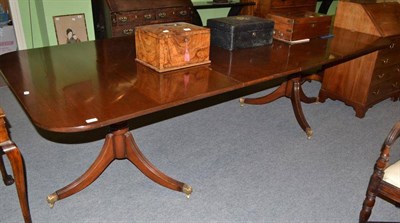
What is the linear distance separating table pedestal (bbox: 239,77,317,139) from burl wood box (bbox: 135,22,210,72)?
114cm

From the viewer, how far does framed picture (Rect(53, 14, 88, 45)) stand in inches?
140

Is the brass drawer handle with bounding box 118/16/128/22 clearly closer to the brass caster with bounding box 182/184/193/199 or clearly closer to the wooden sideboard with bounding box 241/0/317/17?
the wooden sideboard with bounding box 241/0/317/17

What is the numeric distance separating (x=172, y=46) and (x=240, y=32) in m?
0.60

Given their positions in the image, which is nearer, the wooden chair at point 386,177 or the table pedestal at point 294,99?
the wooden chair at point 386,177

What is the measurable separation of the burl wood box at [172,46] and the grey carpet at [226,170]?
772 millimetres

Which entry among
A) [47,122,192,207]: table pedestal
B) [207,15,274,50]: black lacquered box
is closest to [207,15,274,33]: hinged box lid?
[207,15,274,50]: black lacquered box

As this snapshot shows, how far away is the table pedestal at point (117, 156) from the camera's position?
76.0 inches

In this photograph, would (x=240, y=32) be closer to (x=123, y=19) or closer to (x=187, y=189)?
(x=187, y=189)

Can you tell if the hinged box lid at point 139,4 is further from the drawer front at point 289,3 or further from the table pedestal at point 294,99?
the table pedestal at point 294,99

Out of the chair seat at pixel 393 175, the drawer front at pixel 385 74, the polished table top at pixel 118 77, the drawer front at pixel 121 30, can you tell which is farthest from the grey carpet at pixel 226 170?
the drawer front at pixel 121 30

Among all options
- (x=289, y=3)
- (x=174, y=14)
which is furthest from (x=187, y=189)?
(x=289, y=3)

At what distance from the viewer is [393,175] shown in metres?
1.56

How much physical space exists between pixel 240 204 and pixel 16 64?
56.4 inches

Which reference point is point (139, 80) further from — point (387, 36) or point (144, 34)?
point (387, 36)
